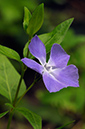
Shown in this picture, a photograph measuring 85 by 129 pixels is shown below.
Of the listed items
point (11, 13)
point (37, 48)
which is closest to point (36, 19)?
point (37, 48)

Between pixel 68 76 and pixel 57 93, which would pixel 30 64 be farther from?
Result: pixel 57 93

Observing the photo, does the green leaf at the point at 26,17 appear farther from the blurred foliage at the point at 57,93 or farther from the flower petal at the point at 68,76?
the blurred foliage at the point at 57,93

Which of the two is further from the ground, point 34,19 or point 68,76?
point 34,19

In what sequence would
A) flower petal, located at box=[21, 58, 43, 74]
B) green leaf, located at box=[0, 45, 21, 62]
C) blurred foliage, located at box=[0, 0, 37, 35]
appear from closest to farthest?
flower petal, located at box=[21, 58, 43, 74] < green leaf, located at box=[0, 45, 21, 62] < blurred foliage, located at box=[0, 0, 37, 35]

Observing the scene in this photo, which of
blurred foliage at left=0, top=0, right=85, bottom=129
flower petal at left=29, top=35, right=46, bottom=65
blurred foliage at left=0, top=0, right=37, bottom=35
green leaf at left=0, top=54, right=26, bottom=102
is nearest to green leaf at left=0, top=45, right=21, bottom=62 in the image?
flower petal at left=29, top=35, right=46, bottom=65

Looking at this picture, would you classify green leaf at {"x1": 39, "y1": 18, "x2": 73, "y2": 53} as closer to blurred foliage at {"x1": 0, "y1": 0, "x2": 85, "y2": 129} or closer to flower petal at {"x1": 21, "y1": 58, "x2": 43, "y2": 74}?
flower petal at {"x1": 21, "y1": 58, "x2": 43, "y2": 74}

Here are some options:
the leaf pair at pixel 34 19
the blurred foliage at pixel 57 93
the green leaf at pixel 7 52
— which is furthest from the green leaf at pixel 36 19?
the blurred foliage at pixel 57 93

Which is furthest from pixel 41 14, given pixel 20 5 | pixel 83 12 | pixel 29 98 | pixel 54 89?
pixel 83 12
